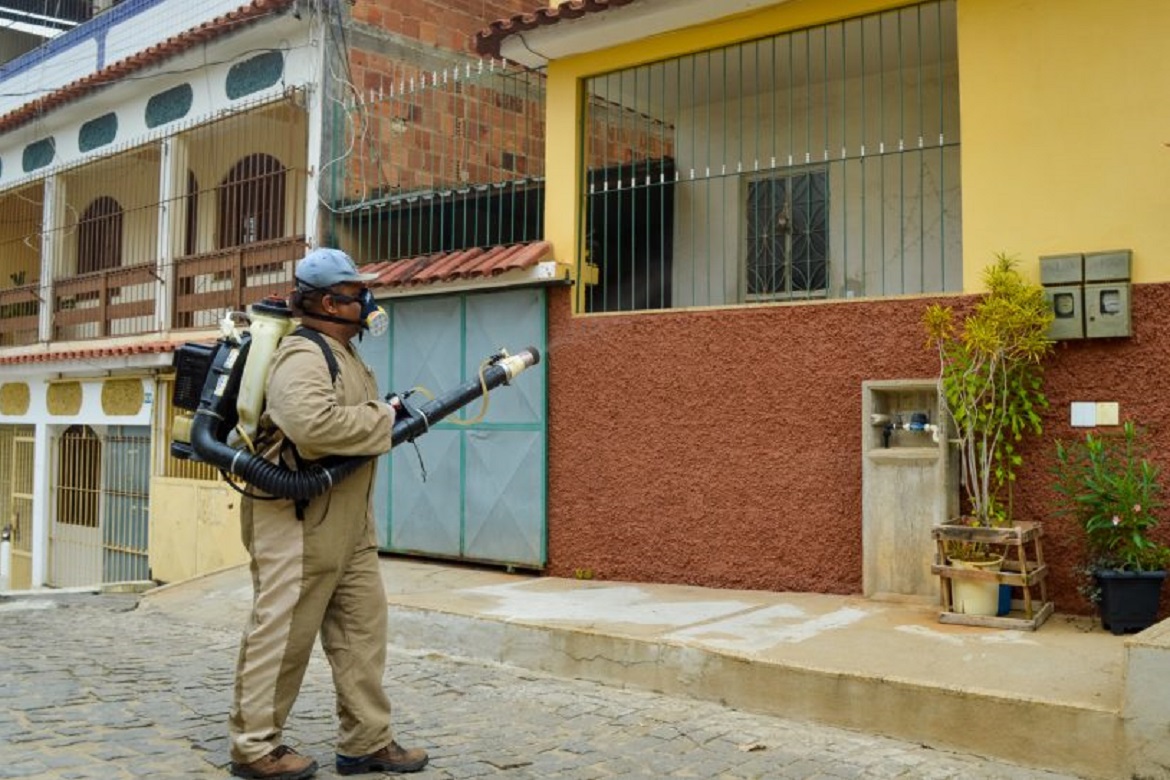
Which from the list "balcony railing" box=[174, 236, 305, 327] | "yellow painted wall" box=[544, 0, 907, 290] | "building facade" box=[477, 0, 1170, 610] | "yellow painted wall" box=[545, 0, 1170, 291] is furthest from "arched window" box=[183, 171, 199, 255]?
"yellow painted wall" box=[545, 0, 1170, 291]

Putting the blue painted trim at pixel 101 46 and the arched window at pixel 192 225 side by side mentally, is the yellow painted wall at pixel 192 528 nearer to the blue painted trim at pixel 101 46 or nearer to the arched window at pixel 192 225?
the arched window at pixel 192 225

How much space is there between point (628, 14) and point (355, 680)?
17.9 ft

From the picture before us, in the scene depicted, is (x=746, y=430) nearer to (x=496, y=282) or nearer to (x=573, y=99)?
(x=496, y=282)

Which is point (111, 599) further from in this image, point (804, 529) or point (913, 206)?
point (913, 206)

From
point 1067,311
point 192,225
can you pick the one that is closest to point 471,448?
point 1067,311

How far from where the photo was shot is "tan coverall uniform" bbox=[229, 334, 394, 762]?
3793mm

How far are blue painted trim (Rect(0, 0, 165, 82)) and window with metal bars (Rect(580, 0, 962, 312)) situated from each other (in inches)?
268

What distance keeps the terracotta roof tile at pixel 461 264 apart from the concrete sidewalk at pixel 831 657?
95.0 inches

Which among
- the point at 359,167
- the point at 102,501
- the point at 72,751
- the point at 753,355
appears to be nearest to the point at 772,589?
the point at 753,355

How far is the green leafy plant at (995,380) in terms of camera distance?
5.96 metres

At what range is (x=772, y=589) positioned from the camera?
708 centimetres

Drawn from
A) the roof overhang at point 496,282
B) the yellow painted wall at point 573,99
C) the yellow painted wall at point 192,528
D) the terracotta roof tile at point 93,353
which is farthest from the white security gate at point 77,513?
the yellow painted wall at point 573,99

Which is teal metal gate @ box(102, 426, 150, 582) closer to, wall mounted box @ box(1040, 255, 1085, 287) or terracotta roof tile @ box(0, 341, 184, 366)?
terracotta roof tile @ box(0, 341, 184, 366)

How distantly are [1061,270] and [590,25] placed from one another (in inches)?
149
